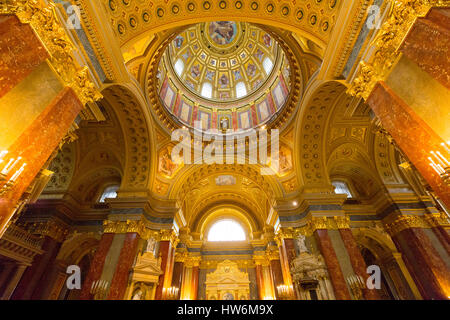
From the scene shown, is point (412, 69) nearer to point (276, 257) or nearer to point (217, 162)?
point (217, 162)

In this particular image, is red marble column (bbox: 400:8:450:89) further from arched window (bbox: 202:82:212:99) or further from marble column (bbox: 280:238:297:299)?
arched window (bbox: 202:82:212:99)

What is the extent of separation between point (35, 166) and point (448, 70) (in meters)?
9.47

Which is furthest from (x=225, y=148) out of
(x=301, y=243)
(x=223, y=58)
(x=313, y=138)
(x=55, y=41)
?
(x=55, y=41)

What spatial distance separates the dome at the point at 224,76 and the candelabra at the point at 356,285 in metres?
10.5

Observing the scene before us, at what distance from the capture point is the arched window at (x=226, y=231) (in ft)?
66.4

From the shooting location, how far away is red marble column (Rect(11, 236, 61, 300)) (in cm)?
1023

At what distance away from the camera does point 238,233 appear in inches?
810

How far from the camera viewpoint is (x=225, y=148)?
1553 cm

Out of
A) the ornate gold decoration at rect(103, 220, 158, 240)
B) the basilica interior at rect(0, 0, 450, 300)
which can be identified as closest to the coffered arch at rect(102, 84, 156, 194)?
the basilica interior at rect(0, 0, 450, 300)

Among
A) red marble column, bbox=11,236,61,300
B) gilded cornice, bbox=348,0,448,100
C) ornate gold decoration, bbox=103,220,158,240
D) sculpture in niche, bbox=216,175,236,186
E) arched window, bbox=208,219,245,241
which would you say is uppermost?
sculpture in niche, bbox=216,175,236,186

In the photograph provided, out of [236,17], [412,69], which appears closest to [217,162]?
[236,17]

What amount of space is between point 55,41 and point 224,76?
644 inches

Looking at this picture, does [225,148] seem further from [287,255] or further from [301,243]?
[287,255]

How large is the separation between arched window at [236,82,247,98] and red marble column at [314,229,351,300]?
1309 cm
